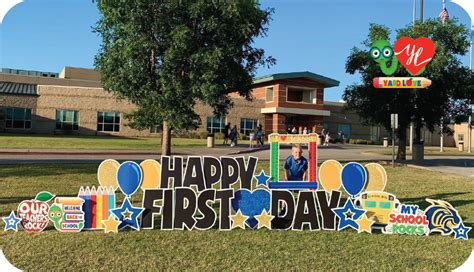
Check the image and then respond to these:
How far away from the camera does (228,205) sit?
6.65m

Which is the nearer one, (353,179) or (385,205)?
(385,205)

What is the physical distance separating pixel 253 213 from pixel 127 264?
2382 millimetres

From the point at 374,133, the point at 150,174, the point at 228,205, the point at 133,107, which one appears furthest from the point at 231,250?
the point at 374,133

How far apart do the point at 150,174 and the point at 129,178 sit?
1.11 ft

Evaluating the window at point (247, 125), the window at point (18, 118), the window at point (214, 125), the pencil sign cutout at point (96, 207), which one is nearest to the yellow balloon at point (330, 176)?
the pencil sign cutout at point (96, 207)

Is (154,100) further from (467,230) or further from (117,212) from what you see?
(467,230)

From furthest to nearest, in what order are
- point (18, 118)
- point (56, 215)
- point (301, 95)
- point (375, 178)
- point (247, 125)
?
point (301, 95) → point (247, 125) → point (18, 118) → point (375, 178) → point (56, 215)

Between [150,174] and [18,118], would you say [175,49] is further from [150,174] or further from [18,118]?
[18,118]

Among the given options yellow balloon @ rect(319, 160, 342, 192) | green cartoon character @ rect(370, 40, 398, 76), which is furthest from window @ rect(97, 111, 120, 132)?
yellow balloon @ rect(319, 160, 342, 192)

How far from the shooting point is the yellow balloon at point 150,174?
272 inches

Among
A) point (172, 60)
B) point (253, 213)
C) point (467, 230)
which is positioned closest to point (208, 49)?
point (172, 60)

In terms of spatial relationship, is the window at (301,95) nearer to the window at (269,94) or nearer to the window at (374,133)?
the window at (269,94)

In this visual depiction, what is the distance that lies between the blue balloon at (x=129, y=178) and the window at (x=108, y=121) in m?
40.0

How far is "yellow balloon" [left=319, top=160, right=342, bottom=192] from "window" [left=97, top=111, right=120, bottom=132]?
4094 cm
